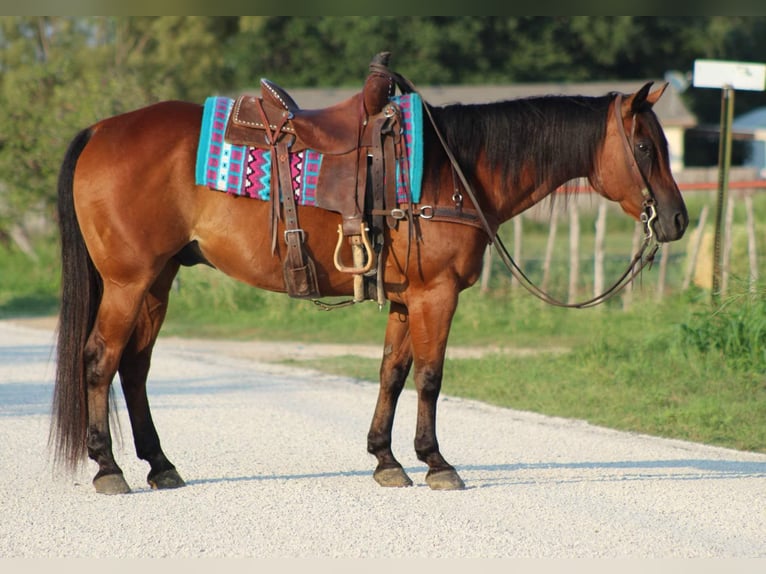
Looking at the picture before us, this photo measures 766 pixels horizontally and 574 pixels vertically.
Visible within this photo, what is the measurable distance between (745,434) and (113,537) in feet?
14.5

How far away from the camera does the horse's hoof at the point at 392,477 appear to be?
5.88 m

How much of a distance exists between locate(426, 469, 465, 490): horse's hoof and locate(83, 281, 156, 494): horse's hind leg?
5.09 ft

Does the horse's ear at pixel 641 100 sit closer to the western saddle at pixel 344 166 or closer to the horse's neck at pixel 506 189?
the horse's neck at pixel 506 189

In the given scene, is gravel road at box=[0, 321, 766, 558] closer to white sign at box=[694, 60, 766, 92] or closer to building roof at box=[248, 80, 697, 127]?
white sign at box=[694, 60, 766, 92]

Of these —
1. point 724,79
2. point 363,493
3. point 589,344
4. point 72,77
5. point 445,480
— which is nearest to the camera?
point 363,493

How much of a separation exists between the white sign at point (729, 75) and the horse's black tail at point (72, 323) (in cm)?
578

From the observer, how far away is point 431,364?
5.72 metres

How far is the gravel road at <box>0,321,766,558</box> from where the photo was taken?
4723mm

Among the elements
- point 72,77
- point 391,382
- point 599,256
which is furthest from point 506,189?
point 72,77

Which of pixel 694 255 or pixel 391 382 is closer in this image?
pixel 391 382

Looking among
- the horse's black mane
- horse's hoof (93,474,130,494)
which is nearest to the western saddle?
the horse's black mane

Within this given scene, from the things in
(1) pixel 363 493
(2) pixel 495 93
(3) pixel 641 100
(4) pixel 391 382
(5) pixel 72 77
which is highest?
(2) pixel 495 93

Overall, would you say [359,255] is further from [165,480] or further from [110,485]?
[110,485]

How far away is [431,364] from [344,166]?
1.09 meters
